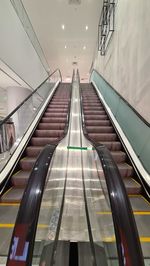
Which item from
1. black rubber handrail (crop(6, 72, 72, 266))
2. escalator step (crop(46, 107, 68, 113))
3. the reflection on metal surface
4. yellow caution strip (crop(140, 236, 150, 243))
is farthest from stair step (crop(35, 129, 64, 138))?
black rubber handrail (crop(6, 72, 72, 266))

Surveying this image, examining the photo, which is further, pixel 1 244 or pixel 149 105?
pixel 149 105

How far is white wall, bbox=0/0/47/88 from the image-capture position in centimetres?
636

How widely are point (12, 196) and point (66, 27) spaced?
1133 cm

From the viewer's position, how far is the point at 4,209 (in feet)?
8.48

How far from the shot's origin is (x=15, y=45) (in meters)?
7.54

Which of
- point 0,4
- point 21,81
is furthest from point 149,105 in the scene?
point 21,81

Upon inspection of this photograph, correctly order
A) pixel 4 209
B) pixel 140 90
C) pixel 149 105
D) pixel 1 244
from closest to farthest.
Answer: pixel 1 244 < pixel 4 209 < pixel 149 105 < pixel 140 90

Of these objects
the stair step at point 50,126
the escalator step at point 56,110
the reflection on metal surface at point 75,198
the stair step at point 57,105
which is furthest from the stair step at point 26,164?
the stair step at point 57,105

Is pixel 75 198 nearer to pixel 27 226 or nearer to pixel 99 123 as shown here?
pixel 27 226

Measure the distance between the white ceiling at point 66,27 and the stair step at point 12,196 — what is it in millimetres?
9247

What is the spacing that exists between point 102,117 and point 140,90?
2.08m

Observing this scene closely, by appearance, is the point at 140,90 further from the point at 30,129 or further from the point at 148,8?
the point at 30,129

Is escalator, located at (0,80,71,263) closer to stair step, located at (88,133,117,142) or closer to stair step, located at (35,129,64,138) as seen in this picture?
stair step, located at (35,129,64,138)

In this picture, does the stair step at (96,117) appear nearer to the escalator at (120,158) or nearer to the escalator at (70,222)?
the escalator at (120,158)
